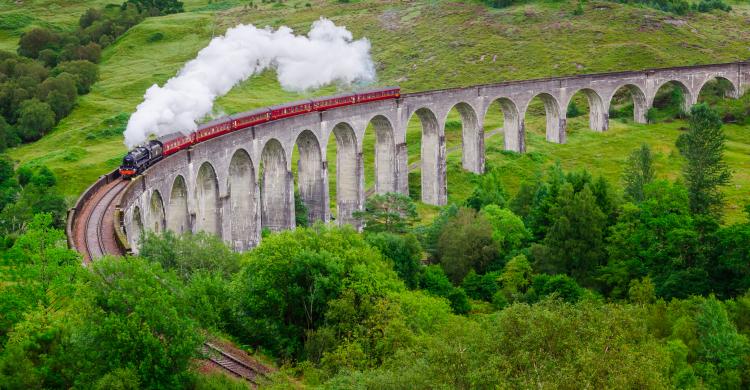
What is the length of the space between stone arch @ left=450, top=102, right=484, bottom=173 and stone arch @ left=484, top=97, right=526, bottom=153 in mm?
4675

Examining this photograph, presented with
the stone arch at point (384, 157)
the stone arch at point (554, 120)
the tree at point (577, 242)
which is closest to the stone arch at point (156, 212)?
the tree at point (577, 242)

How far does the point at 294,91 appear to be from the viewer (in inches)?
4724

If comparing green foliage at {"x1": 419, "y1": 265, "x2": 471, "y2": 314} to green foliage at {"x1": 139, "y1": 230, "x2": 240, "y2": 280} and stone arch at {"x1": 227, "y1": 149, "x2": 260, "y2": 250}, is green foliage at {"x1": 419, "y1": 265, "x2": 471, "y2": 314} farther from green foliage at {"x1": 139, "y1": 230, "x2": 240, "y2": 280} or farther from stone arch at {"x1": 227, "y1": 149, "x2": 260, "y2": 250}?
stone arch at {"x1": 227, "y1": 149, "x2": 260, "y2": 250}

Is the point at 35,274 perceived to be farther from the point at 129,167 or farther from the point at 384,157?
the point at 384,157

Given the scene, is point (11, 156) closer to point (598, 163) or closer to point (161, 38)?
point (161, 38)

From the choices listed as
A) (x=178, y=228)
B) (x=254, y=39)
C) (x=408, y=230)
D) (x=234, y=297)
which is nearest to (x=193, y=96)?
(x=178, y=228)

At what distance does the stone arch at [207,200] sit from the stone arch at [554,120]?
164ft

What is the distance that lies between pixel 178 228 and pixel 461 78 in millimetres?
74138

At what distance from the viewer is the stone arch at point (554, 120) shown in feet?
333

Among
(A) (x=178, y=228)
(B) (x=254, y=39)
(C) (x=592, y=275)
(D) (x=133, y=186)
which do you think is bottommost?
(C) (x=592, y=275)

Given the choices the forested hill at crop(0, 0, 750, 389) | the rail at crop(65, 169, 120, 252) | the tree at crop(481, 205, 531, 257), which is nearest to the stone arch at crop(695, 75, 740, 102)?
the forested hill at crop(0, 0, 750, 389)

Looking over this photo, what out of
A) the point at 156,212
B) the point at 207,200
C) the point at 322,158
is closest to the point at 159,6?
the point at 322,158

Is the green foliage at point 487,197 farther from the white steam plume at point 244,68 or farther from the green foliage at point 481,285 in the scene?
the white steam plume at point 244,68

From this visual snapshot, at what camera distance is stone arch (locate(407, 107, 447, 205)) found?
8725 centimetres
